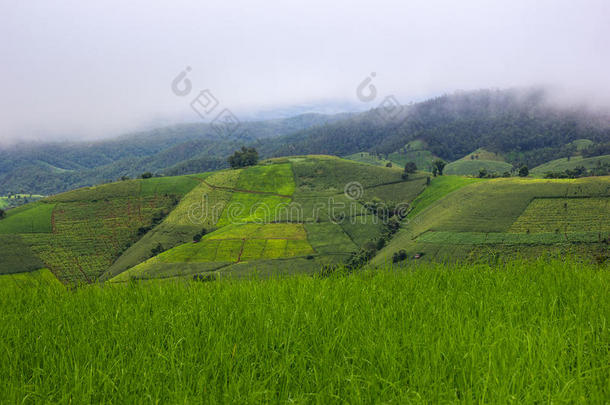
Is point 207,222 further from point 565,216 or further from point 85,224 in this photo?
point 565,216

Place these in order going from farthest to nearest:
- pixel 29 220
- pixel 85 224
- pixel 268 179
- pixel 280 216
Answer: pixel 268 179, pixel 280 216, pixel 85 224, pixel 29 220

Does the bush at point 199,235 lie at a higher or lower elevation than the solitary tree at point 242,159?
lower

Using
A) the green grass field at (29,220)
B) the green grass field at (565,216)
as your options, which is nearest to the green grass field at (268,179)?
the green grass field at (29,220)

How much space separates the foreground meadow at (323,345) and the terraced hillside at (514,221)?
6152 cm

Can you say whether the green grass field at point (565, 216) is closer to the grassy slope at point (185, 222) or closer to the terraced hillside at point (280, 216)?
the terraced hillside at point (280, 216)

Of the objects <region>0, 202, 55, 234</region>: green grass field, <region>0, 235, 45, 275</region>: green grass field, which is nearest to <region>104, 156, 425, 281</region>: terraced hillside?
<region>0, 235, 45, 275</region>: green grass field

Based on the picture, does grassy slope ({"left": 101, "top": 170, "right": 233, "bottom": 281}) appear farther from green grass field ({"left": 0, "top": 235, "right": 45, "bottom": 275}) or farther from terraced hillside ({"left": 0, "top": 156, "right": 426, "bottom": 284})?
green grass field ({"left": 0, "top": 235, "right": 45, "bottom": 275})

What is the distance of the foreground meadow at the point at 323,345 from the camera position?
236 cm

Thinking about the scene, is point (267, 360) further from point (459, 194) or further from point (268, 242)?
point (459, 194)

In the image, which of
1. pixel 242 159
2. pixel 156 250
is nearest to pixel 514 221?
pixel 156 250

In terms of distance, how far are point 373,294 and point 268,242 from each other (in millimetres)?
104496

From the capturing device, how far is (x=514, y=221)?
3300 inches

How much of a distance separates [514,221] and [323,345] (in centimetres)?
9758

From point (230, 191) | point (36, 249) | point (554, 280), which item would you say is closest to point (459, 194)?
point (230, 191)
